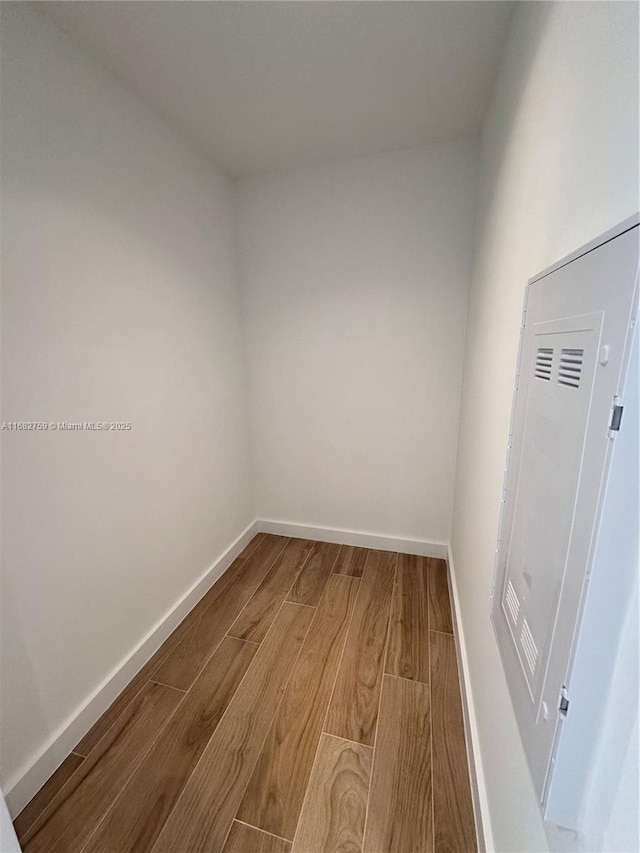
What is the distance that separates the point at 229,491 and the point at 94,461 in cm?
103

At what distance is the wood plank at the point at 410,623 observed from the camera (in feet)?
4.99

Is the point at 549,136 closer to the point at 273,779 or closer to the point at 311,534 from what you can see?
the point at 273,779

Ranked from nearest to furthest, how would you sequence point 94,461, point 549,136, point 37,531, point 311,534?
point 549,136 → point 37,531 → point 94,461 → point 311,534

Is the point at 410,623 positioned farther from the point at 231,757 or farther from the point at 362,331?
the point at 362,331

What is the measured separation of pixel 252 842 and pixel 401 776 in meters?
0.50

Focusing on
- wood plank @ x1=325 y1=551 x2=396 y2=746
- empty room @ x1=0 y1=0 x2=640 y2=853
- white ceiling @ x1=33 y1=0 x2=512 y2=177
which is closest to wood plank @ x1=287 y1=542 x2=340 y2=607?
empty room @ x1=0 y1=0 x2=640 y2=853

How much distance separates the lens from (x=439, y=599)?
1921 mm

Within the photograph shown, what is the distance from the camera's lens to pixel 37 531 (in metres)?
1.11

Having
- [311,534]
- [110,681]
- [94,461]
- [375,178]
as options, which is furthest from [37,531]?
[375,178]

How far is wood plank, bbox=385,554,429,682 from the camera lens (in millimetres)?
1522

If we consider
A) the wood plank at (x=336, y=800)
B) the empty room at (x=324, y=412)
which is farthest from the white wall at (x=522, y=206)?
the wood plank at (x=336, y=800)

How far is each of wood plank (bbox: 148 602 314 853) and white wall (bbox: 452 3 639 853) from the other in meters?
0.79

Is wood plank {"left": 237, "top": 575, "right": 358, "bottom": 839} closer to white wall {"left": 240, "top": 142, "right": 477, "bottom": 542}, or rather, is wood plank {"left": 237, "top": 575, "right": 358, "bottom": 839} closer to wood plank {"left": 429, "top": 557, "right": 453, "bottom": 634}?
wood plank {"left": 429, "top": 557, "right": 453, "bottom": 634}

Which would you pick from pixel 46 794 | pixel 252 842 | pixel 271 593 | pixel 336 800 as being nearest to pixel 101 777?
pixel 46 794
